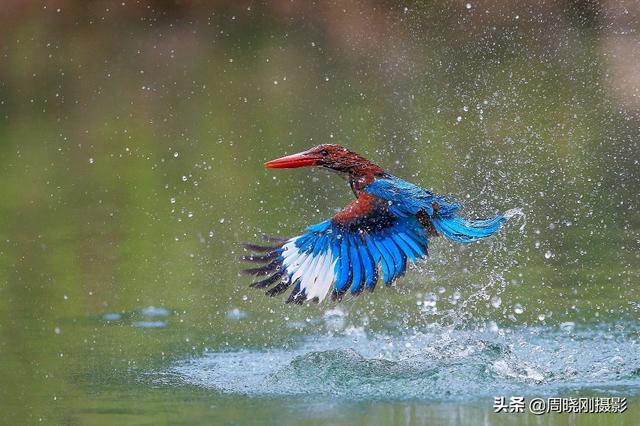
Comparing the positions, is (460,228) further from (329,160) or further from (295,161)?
(295,161)

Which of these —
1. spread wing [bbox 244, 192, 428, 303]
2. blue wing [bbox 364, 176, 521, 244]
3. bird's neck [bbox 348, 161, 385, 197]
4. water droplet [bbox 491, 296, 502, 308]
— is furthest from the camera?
water droplet [bbox 491, 296, 502, 308]

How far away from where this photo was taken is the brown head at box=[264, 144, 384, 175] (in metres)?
6.36

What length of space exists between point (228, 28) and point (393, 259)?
10.2 m

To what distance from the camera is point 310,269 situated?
6148 mm

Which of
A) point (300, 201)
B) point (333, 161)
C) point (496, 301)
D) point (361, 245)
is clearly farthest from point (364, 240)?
point (300, 201)

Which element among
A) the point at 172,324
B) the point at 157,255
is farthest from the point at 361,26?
the point at 172,324

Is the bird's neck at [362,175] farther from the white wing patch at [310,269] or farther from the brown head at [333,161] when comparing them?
the white wing patch at [310,269]

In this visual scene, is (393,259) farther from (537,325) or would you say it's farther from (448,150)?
(448,150)

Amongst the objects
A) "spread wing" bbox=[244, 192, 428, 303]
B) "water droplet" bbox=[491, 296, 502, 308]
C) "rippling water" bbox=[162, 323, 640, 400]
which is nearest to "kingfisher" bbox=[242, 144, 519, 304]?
"spread wing" bbox=[244, 192, 428, 303]

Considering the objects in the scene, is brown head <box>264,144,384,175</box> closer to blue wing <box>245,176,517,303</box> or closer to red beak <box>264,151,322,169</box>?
red beak <box>264,151,322,169</box>

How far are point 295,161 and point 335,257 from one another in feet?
1.78

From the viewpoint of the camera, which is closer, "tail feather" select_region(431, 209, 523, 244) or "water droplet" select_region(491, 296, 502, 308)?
"tail feather" select_region(431, 209, 523, 244)

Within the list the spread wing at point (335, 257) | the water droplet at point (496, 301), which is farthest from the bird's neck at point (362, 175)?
the water droplet at point (496, 301)

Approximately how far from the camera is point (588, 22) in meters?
15.3
